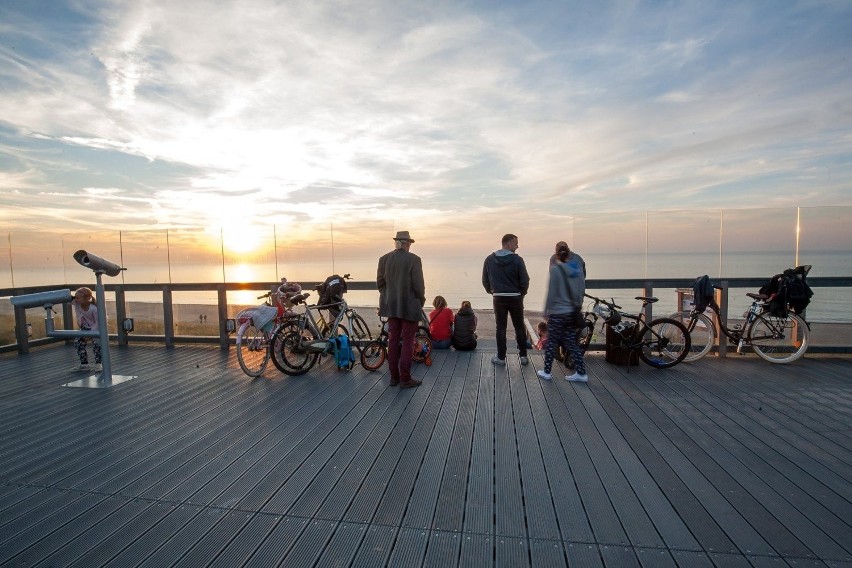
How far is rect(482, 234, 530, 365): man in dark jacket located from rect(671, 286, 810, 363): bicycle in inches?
89.5

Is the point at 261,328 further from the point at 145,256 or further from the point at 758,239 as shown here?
the point at 758,239

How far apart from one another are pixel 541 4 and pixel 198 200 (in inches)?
423

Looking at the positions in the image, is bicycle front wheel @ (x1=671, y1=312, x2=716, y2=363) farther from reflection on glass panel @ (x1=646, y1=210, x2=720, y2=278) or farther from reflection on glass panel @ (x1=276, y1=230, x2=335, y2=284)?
reflection on glass panel @ (x1=276, y1=230, x2=335, y2=284)

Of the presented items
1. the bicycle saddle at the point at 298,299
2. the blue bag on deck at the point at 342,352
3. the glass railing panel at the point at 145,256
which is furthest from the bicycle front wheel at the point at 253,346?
the glass railing panel at the point at 145,256

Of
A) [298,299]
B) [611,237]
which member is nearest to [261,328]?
[298,299]

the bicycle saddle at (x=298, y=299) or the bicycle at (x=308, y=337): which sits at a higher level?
the bicycle saddle at (x=298, y=299)

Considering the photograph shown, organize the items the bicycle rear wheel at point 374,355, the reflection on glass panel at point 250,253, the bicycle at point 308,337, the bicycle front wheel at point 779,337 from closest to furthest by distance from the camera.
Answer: the bicycle at point 308,337 < the bicycle rear wheel at point 374,355 < the bicycle front wheel at point 779,337 < the reflection on glass panel at point 250,253

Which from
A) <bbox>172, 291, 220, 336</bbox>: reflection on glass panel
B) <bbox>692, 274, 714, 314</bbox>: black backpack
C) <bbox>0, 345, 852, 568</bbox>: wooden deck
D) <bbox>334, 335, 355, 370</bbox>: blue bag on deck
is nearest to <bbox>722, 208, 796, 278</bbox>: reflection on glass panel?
<bbox>692, 274, 714, 314</bbox>: black backpack

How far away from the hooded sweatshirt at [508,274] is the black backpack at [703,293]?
2346 millimetres

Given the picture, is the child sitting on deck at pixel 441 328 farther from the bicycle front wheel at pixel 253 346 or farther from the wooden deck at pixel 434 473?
the bicycle front wheel at pixel 253 346

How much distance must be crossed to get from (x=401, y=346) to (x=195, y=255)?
5226mm

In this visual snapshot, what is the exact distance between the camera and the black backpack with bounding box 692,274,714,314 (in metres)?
6.04

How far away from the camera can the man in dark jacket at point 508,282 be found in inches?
233

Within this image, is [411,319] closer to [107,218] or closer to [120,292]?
[120,292]
